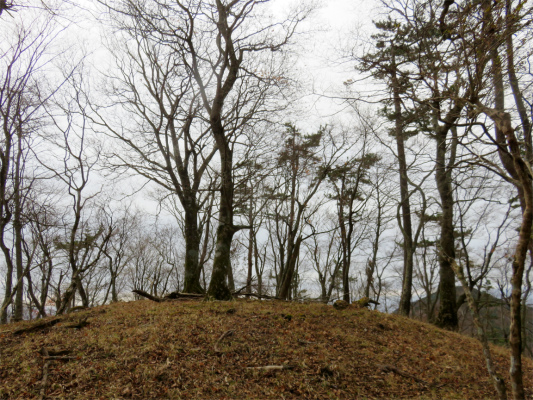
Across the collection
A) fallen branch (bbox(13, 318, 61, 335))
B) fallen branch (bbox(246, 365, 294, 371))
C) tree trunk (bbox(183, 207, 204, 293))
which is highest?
tree trunk (bbox(183, 207, 204, 293))

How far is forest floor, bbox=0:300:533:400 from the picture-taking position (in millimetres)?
3906

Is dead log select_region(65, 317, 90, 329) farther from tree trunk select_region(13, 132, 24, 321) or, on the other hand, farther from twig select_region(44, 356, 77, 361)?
tree trunk select_region(13, 132, 24, 321)

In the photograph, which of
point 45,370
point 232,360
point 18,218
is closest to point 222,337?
point 232,360

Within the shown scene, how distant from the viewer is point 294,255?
33.4ft

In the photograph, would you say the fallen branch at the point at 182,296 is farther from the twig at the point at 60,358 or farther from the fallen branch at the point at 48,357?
the twig at the point at 60,358

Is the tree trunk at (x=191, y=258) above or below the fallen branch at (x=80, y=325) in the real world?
above

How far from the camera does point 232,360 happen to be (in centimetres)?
463

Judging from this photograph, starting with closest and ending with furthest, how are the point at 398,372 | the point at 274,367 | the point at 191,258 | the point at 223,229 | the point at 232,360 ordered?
the point at 274,367, the point at 232,360, the point at 398,372, the point at 223,229, the point at 191,258

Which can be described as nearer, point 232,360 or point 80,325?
point 232,360

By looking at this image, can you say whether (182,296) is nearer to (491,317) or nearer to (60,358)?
(60,358)

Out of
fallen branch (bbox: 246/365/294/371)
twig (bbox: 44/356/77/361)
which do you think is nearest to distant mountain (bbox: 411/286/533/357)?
fallen branch (bbox: 246/365/294/371)

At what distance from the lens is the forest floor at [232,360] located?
3.91m

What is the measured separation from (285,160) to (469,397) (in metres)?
8.01

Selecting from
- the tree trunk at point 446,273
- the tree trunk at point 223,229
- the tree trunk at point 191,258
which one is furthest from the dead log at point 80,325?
the tree trunk at point 446,273
